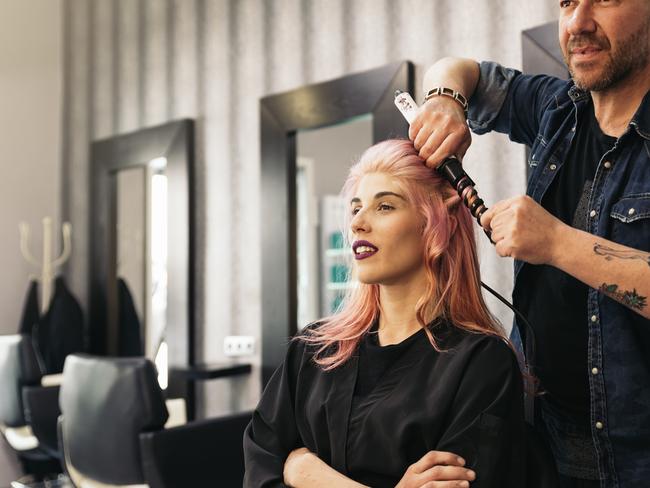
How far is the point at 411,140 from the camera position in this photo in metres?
1.56

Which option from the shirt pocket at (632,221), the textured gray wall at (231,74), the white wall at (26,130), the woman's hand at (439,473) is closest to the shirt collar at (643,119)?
the shirt pocket at (632,221)

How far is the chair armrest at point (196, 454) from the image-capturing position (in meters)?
2.42

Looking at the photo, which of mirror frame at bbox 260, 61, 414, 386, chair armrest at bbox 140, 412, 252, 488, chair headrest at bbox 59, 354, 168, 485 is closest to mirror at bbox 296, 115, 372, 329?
mirror frame at bbox 260, 61, 414, 386

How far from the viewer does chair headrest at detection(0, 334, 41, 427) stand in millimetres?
3740

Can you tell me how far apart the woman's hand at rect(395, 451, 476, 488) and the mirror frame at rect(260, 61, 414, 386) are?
Result: 180 cm

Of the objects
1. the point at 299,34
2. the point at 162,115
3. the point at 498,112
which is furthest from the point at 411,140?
the point at 162,115

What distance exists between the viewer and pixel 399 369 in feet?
4.80

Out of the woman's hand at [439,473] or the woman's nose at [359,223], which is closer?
the woman's hand at [439,473]

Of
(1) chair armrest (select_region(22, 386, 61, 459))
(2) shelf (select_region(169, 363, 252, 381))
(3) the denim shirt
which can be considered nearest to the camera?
(3) the denim shirt

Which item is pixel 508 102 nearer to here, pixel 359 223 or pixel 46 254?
pixel 359 223

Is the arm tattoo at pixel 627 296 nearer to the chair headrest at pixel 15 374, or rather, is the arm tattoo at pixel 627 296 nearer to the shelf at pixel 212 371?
the shelf at pixel 212 371

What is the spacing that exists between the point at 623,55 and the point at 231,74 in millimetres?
2384

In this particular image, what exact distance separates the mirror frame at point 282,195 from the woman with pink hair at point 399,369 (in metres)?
1.48

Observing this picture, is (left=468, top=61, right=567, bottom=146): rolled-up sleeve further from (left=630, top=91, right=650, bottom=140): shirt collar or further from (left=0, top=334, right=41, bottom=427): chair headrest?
(left=0, top=334, right=41, bottom=427): chair headrest
